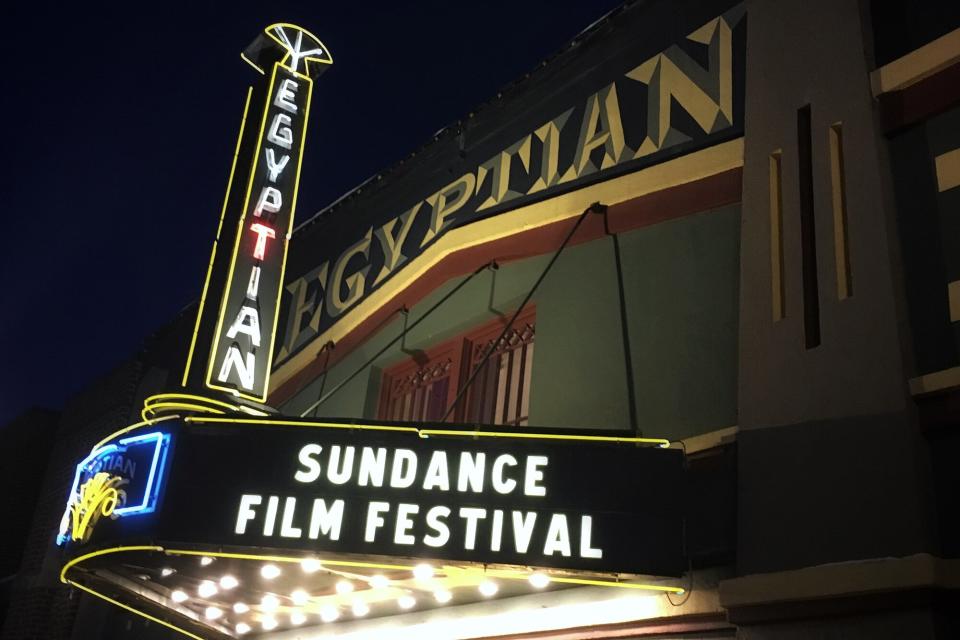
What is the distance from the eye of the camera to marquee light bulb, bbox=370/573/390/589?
7633 millimetres

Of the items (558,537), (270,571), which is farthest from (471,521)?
(270,571)

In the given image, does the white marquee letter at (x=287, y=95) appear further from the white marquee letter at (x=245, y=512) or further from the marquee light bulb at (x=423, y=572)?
the marquee light bulb at (x=423, y=572)

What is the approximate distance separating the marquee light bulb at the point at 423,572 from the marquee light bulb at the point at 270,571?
1.10 m

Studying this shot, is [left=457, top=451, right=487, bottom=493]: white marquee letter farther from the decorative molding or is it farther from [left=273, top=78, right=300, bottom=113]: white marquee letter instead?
[left=273, top=78, right=300, bottom=113]: white marquee letter

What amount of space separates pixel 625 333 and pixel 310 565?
10.3 ft

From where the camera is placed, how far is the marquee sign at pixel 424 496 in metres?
6.43

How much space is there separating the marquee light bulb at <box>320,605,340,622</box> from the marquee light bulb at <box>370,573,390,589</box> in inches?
55.9

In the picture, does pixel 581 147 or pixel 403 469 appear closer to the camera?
pixel 403 469

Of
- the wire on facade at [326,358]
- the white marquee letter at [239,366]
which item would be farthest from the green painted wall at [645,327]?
the wire on facade at [326,358]

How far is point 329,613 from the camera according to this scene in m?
9.59

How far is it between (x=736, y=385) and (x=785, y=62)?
2510 mm

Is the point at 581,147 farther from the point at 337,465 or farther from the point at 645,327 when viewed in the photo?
the point at 337,465

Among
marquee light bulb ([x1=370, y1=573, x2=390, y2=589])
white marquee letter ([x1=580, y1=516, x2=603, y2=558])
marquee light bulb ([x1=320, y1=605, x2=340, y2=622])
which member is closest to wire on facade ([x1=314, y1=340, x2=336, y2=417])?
marquee light bulb ([x1=320, y1=605, x2=340, y2=622])

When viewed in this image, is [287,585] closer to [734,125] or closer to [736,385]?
[736,385]
